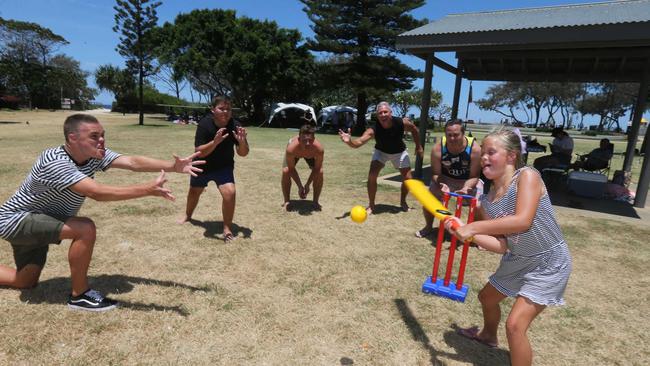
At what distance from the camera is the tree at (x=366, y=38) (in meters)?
27.2

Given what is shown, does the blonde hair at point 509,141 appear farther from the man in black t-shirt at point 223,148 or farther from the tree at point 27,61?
the tree at point 27,61

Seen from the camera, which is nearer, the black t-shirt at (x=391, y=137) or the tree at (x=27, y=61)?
the black t-shirt at (x=391, y=137)

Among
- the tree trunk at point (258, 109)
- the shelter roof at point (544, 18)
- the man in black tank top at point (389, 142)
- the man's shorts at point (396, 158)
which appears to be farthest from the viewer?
the tree trunk at point (258, 109)

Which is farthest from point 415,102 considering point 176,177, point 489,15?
point 176,177

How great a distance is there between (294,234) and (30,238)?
10.4 feet

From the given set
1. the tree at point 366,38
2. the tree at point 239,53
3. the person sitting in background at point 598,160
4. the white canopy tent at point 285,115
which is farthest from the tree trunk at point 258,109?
the person sitting in background at point 598,160

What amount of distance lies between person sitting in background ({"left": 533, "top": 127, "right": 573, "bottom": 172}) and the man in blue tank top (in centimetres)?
564

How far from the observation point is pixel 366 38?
28.0m

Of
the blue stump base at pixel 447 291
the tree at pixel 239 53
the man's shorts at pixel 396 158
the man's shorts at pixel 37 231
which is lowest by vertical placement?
the blue stump base at pixel 447 291

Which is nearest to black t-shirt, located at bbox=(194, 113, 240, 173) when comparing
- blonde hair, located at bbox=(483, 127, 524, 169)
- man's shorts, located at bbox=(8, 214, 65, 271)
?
man's shorts, located at bbox=(8, 214, 65, 271)

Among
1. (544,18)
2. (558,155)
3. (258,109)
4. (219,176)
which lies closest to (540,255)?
(219,176)

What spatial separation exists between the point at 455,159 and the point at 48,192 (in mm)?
4709

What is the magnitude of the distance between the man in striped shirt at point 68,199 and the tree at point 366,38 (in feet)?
83.9

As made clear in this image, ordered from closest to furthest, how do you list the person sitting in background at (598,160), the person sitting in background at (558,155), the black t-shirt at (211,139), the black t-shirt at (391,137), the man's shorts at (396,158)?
the black t-shirt at (211,139), the black t-shirt at (391,137), the man's shorts at (396,158), the person sitting in background at (558,155), the person sitting in background at (598,160)
